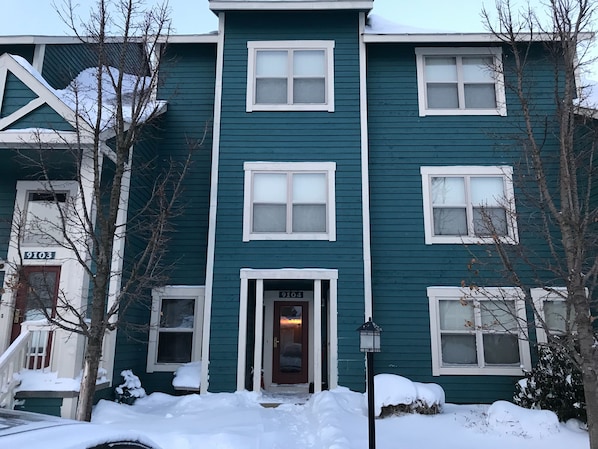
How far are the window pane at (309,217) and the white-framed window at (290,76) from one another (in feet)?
8.08

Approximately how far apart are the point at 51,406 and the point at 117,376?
6.00 ft

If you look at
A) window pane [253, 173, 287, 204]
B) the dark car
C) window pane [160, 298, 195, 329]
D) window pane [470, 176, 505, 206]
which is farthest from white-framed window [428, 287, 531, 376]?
the dark car

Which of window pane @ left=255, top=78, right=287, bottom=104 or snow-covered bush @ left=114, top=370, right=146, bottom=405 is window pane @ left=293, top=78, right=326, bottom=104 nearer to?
window pane @ left=255, top=78, right=287, bottom=104

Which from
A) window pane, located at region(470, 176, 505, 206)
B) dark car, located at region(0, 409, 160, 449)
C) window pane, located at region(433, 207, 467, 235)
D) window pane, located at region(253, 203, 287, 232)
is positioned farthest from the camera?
window pane, located at region(470, 176, 505, 206)

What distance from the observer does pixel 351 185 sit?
11.5m

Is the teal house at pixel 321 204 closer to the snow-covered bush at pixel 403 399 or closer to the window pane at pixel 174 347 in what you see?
the window pane at pixel 174 347

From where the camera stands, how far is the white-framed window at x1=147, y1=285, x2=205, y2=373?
462 inches

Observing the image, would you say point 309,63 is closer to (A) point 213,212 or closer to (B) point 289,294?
(A) point 213,212

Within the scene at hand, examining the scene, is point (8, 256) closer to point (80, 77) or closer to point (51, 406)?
point (51, 406)

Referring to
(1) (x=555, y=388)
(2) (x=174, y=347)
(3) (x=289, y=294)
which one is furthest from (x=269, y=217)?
(1) (x=555, y=388)

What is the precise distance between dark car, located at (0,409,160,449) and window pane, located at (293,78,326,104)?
10320 millimetres

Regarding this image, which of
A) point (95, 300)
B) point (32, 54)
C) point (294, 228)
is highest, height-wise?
point (32, 54)

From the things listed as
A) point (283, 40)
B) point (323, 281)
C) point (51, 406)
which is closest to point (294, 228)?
point (323, 281)

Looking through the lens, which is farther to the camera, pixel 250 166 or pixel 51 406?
pixel 250 166
